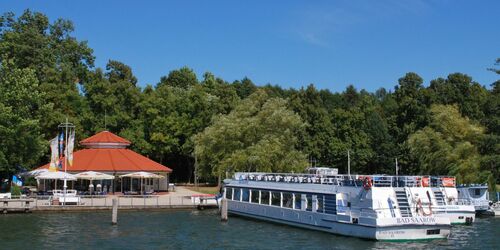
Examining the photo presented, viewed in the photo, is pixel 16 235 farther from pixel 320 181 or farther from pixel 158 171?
pixel 158 171

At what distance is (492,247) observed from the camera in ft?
107

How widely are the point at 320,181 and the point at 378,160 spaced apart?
52708mm

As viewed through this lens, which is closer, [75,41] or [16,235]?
[16,235]

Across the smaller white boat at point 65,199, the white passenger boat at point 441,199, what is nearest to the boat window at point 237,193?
the smaller white boat at point 65,199

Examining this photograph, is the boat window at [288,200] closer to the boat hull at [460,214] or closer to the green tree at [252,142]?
the boat hull at [460,214]

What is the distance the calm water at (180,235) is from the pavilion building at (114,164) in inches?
706

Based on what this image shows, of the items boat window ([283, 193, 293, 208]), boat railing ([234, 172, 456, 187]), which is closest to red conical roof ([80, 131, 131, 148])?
boat railing ([234, 172, 456, 187])

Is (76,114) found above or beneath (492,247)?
above

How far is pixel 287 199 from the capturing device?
43.9 meters

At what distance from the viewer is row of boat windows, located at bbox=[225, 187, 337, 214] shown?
3906 cm

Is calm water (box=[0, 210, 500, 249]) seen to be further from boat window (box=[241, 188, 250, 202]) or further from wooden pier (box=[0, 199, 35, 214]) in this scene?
boat window (box=[241, 188, 250, 202])

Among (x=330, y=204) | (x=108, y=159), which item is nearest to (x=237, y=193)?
(x=330, y=204)

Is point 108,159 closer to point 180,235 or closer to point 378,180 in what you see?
point 180,235

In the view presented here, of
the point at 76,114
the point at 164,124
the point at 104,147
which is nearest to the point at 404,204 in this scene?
the point at 104,147
